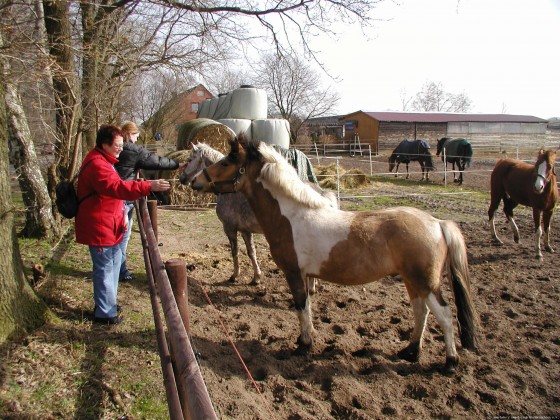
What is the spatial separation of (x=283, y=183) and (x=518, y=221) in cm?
776

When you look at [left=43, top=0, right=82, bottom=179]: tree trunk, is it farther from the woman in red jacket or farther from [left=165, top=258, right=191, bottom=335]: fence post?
[left=165, top=258, right=191, bottom=335]: fence post

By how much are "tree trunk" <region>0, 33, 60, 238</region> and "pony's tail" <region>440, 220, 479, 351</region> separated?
5.68 meters

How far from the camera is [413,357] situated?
346 cm

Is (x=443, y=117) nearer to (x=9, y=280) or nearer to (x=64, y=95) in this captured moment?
(x=64, y=95)

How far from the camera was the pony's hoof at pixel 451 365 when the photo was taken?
3250 mm

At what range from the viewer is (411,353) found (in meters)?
3.48

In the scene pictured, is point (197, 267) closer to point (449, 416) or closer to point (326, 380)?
point (326, 380)

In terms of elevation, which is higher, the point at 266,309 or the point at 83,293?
the point at 83,293

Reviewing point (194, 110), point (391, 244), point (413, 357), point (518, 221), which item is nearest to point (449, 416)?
point (413, 357)

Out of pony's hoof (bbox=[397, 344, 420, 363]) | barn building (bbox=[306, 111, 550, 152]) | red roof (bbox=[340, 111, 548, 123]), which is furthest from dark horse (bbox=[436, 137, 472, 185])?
red roof (bbox=[340, 111, 548, 123])

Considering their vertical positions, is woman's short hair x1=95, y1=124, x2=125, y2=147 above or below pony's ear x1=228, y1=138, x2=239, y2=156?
above

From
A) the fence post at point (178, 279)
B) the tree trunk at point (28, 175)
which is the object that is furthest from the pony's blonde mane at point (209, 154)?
the fence post at point (178, 279)

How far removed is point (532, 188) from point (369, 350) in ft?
16.3

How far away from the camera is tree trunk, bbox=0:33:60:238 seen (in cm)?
541
